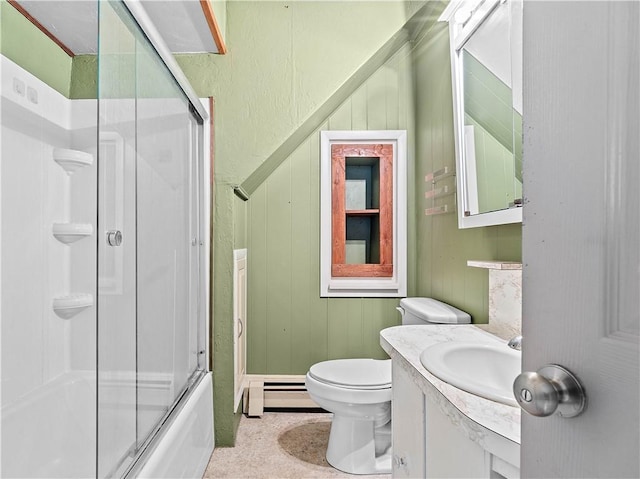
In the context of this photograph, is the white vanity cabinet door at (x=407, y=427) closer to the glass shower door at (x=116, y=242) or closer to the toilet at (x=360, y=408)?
the toilet at (x=360, y=408)

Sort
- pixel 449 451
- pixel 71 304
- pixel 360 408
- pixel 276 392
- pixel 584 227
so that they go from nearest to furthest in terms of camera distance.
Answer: pixel 584 227 < pixel 449 451 < pixel 71 304 < pixel 360 408 < pixel 276 392

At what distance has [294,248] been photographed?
8.06ft

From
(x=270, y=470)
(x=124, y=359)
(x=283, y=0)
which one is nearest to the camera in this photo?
(x=124, y=359)

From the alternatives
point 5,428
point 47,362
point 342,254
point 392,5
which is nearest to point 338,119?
point 392,5

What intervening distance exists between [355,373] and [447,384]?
3.75ft

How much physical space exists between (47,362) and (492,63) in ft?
6.47

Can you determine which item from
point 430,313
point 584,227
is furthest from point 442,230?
point 584,227

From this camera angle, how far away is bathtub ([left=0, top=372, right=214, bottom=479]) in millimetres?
1201

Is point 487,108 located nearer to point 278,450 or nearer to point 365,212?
point 365,212

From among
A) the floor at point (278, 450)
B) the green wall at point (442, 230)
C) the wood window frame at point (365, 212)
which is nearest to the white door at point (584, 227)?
the green wall at point (442, 230)

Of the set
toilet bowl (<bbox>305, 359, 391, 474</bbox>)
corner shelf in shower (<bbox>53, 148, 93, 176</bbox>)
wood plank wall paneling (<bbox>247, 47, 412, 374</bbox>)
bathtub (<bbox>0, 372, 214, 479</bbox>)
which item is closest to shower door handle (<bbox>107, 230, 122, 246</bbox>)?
corner shelf in shower (<bbox>53, 148, 93, 176</bbox>)

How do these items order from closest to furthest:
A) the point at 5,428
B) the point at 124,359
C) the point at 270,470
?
1. the point at 124,359
2. the point at 5,428
3. the point at 270,470

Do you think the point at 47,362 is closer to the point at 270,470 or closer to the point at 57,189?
the point at 57,189

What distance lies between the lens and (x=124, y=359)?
113 centimetres
